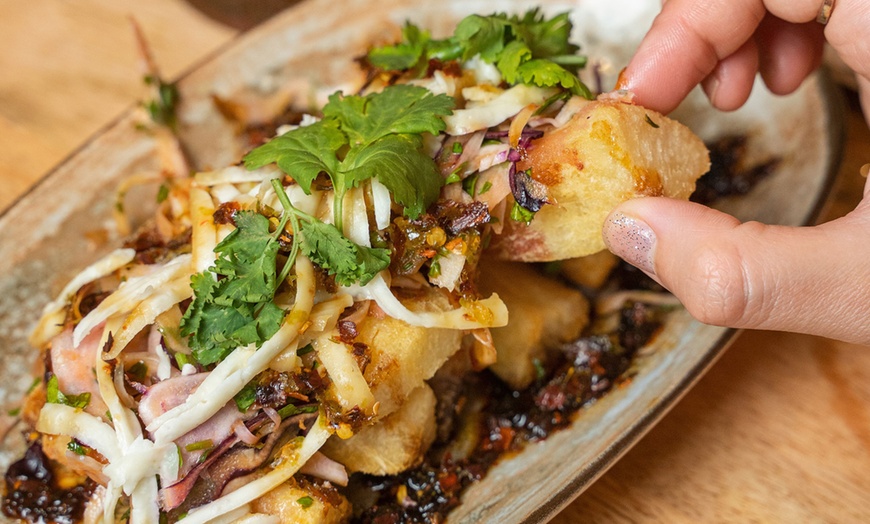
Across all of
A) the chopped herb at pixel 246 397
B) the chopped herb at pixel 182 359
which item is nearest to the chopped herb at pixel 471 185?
the chopped herb at pixel 246 397

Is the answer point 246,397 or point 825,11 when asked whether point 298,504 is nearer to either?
point 246,397

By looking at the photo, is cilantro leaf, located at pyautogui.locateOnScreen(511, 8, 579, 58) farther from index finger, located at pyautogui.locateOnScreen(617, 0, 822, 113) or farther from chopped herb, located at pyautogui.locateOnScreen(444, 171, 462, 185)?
chopped herb, located at pyautogui.locateOnScreen(444, 171, 462, 185)

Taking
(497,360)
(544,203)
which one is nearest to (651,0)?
(544,203)

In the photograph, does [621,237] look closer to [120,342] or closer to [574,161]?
[574,161]

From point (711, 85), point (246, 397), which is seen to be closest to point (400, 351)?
point (246, 397)

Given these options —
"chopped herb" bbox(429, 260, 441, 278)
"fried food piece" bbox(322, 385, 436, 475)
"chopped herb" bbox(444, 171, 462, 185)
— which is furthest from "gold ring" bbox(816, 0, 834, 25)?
"fried food piece" bbox(322, 385, 436, 475)

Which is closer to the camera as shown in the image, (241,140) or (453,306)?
(453,306)
